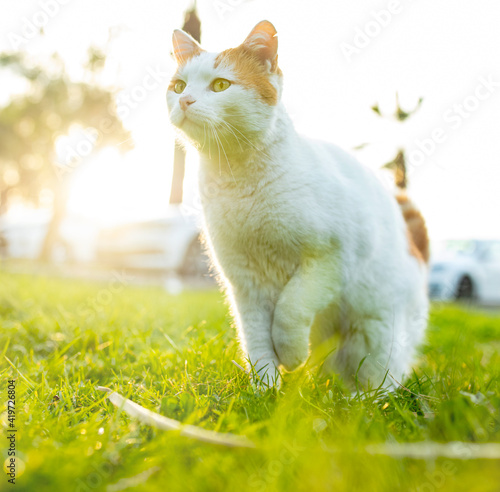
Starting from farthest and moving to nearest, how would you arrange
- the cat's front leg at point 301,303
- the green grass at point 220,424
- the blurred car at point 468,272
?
1. the blurred car at point 468,272
2. the cat's front leg at point 301,303
3. the green grass at point 220,424

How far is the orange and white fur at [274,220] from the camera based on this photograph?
192 centimetres

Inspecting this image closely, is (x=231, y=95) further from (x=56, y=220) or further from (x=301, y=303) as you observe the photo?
(x=56, y=220)

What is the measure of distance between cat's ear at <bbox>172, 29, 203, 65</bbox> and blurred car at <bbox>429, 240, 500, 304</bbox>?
26.7ft

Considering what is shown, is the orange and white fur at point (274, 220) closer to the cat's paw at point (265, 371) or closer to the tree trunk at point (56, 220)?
the cat's paw at point (265, 371)

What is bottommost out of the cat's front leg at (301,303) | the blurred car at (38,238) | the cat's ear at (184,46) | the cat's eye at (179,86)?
the blurred car at (38,238)

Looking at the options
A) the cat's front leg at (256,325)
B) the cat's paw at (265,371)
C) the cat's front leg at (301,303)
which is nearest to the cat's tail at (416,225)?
the cat's front leg at (301,303)

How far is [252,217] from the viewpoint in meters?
1.93

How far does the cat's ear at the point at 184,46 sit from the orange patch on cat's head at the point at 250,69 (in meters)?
0.22

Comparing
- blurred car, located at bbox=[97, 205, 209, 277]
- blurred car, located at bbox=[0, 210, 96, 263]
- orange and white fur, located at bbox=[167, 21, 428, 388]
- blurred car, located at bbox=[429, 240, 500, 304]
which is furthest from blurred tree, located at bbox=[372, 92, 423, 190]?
blurred car, located at bbox=[0, 210, 96, 263]

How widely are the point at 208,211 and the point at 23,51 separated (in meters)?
12.7

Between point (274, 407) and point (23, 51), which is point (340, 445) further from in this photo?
point (23, 51)

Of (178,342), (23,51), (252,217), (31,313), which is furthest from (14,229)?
(252,217)

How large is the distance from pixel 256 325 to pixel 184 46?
141 centimetres

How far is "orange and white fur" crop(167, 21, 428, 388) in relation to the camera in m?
1.92
